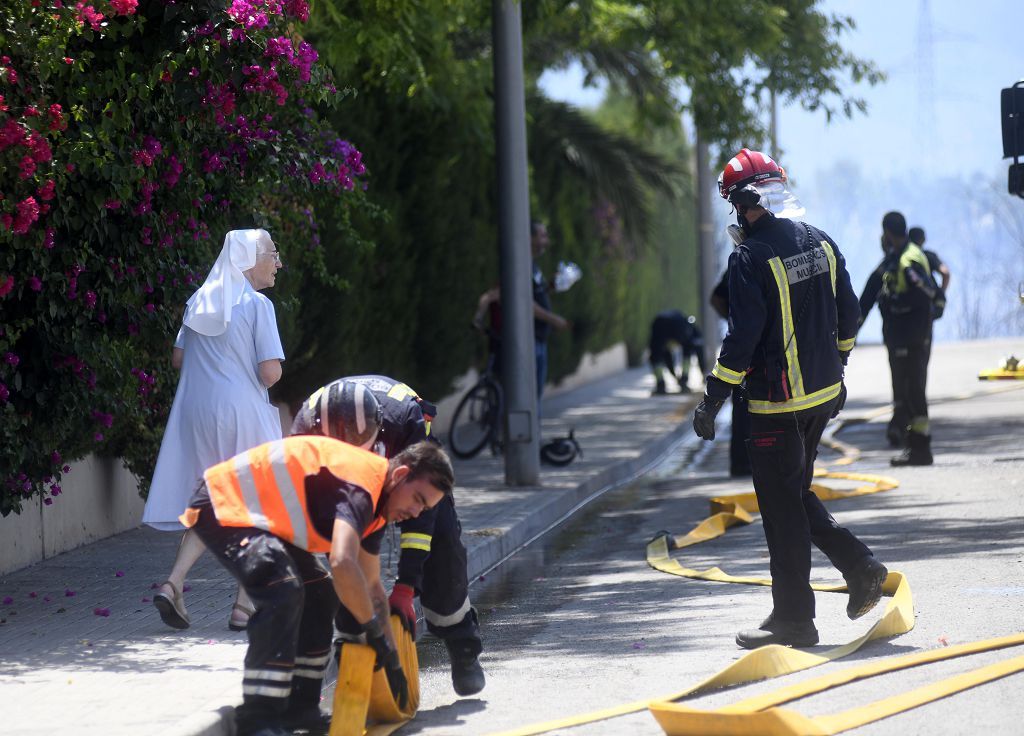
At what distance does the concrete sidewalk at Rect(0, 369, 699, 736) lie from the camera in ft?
19.7

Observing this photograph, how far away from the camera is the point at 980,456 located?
15023mm

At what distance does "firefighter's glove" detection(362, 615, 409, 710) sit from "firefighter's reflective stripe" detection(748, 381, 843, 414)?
2.05 meters

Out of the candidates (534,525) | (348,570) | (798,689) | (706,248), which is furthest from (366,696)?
(706,248)

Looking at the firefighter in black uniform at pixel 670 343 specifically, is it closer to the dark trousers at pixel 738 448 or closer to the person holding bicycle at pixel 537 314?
the person holding bicycle at pixel 537 314

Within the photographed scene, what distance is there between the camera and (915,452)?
14.3 metres

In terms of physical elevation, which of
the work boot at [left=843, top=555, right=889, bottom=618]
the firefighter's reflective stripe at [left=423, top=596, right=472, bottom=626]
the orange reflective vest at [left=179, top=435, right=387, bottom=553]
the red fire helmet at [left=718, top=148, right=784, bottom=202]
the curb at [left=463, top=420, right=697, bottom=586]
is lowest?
the curb at [left=463, top=420, right=697, bottom=586]

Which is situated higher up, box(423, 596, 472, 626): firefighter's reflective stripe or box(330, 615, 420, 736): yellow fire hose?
box(423, 596, 472, 626): firefighter's reflective stripe

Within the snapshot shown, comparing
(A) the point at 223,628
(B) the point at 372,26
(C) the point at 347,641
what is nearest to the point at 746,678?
(C) the point at 347,641

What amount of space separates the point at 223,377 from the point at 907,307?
312 inches

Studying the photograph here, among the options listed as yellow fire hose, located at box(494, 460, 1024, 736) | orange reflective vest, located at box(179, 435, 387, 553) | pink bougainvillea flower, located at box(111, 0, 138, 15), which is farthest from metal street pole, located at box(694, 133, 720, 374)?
→ orange reflective vest, located at box(179, 435, 387, 553)

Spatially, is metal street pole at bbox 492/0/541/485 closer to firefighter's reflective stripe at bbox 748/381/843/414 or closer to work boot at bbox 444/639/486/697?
firefighter's reflective stripe at bbox 748/381/843/414

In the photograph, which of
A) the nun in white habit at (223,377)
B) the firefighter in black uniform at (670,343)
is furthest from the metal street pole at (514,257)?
the firefighter in black uniform at (670,343)

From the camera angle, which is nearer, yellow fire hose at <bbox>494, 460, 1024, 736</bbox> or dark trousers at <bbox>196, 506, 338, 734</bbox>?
yellow fire hose at <bbox>494, 460, 1024, 736</bbox>

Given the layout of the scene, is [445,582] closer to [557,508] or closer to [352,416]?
[352,416]
